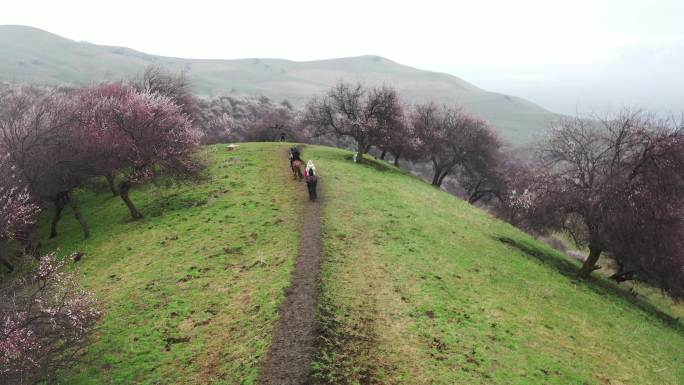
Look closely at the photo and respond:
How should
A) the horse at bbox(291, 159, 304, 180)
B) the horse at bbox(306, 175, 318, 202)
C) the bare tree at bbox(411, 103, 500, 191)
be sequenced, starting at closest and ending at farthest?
the horse at bbox(306, 175, 318, 202) → the horse at bbox(291, 159, 304, 180) → the bare tree at bbox(411, 103, 500, 191)

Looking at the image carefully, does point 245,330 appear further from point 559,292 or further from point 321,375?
point 559,292

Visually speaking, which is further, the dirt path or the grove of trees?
the grove of trees

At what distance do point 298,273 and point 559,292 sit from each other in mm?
17168

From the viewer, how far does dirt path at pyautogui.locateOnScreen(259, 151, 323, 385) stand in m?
12.8

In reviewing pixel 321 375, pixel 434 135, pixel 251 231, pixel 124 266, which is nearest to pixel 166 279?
pixel 124 266

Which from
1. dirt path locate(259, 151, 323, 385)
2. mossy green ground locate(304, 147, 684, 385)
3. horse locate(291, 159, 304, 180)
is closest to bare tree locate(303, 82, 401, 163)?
horse locate(291, 159, 304, 180)

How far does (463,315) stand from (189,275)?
48.8 ft

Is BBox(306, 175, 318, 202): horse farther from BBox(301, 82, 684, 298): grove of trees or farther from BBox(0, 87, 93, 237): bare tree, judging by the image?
BBox(0, 87, 93, 237): bare tree

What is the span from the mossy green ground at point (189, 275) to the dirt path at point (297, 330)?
486 mm

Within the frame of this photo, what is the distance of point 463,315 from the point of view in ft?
58.1

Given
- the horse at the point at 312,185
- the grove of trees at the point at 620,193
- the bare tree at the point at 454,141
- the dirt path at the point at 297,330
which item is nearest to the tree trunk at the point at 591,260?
the grove of trees at the point at 620,193

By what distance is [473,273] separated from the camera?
22.9 m

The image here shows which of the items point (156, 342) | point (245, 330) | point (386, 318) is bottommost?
point (156, 342)

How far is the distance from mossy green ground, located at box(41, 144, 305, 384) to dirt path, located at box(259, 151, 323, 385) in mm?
486
